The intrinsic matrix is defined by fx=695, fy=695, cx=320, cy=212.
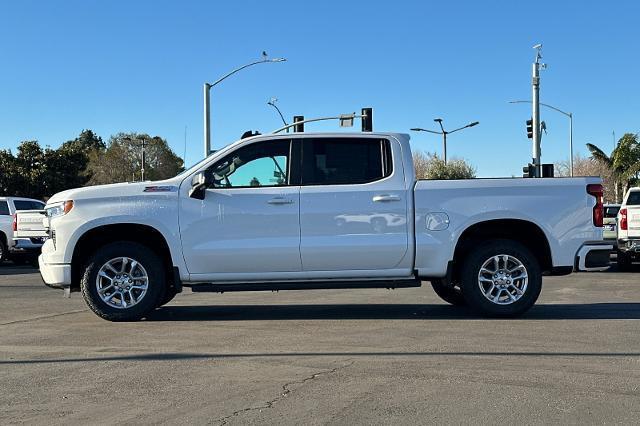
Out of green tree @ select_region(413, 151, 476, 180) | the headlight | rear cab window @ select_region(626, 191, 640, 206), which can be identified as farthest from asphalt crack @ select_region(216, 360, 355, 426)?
green tree @ select_region(413, 151, 476, 180)

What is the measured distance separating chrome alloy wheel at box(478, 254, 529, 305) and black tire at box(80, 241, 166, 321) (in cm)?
387

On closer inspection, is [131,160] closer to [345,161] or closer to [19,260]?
[19,260]

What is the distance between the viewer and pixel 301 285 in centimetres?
813

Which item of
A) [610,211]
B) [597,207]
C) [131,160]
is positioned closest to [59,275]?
[597,207]

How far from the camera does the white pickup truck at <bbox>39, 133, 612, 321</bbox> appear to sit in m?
8.15

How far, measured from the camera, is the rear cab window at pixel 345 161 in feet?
27.4

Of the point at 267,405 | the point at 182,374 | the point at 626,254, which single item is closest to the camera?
the point at 267,405

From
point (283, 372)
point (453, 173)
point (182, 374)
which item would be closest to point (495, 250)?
point (283, 372)

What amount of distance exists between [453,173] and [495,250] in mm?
40861

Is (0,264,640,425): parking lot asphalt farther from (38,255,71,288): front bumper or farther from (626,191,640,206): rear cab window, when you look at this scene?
(626,191,640,206): rear cab window

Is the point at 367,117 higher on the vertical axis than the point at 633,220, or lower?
higher

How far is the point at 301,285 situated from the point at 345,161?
1.60m

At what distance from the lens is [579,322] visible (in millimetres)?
8219

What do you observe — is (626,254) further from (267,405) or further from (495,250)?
(267,405)
